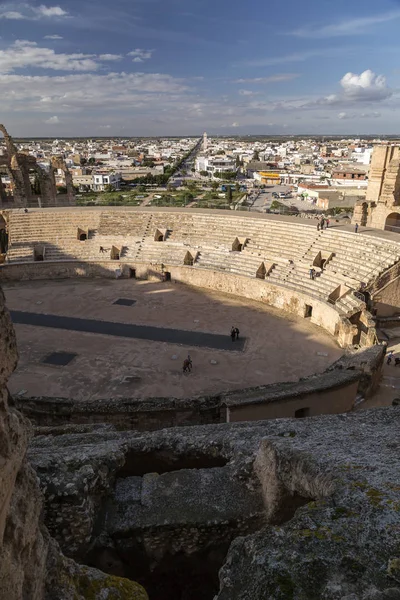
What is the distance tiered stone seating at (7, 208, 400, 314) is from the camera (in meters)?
18.9

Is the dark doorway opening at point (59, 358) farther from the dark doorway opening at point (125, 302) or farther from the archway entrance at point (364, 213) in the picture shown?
the archway entrance at point (364, 213)

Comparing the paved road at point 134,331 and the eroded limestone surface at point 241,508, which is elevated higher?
the eroded limestone surface at point 241,508

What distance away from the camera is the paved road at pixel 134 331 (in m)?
16.2

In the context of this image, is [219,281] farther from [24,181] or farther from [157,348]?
[24,181]

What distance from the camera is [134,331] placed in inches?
677

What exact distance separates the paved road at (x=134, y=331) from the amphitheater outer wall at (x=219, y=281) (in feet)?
12.3

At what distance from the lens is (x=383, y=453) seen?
537 cm

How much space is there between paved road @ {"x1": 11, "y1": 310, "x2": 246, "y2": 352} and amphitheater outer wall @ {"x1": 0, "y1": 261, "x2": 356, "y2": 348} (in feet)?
12.3

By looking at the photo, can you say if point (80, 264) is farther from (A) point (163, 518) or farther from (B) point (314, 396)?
(A) point (163, 518)

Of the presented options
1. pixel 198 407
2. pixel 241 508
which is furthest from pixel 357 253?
pixel 241 508

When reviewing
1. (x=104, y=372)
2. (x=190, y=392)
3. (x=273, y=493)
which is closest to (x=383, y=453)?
(x=273, y=493)

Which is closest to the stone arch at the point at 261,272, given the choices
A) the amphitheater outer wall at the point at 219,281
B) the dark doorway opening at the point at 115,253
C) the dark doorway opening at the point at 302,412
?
the amphitheater outer wall at the point at 219,281

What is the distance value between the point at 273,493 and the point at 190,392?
7.74 m

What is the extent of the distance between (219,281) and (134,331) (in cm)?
623
